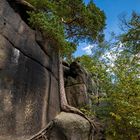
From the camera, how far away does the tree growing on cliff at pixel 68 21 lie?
11.6 m

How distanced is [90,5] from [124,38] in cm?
271

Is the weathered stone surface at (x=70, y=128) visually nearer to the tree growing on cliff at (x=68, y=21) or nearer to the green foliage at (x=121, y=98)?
the green foliage at (x=121, y=98)

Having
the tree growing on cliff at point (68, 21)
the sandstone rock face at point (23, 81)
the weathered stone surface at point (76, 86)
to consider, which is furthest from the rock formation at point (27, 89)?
the weathered stone surface at point (76, 86)

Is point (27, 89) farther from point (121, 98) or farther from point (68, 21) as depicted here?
point (68, 21)

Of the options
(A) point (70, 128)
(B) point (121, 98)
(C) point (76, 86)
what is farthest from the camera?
(C) point (76, 86)

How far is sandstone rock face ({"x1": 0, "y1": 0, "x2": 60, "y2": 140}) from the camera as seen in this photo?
9.61 meters

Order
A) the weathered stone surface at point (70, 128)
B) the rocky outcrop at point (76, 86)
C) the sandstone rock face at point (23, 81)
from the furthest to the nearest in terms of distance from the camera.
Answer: the rocky outcrop at point (76, 86)
the weathered stone surface at point (70, 128)
the sandstone rock face at point (23, 81)

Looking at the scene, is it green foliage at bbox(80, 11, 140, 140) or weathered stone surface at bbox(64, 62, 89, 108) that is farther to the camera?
weathered stone surface at bbox(64, 62, 89, 108)

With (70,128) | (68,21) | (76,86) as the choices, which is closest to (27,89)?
(70,128)

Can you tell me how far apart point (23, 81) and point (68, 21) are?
5754 mm

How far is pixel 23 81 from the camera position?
1034 centimetres

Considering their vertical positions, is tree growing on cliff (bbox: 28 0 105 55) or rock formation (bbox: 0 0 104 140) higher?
tree growing on cliff (bbox: 28 0 105 55)

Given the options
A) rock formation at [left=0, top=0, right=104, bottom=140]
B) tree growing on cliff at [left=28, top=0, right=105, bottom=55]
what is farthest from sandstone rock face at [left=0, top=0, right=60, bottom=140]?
tree growing on cliff at [left=28, top=0, right=105, bottom=55]

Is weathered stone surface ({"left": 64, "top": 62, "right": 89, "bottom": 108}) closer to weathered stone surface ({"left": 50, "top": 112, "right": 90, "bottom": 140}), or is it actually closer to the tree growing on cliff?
the tree growing on cliff
